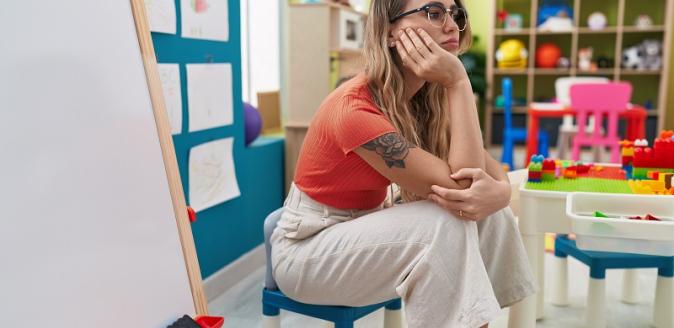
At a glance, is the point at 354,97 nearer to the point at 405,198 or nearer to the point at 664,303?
the point at 405,198

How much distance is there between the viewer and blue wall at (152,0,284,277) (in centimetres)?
212

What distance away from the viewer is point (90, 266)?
1.02 m

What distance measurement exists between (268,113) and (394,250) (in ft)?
8.56

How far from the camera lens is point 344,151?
1318mm

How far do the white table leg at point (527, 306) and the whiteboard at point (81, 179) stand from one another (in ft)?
2.67

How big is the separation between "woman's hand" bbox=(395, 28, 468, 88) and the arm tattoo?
0.17 meters

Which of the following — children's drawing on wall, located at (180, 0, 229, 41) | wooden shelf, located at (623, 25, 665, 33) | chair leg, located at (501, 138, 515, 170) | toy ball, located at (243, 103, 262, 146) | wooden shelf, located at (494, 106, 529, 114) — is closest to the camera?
children's drawing on wall, located at (180, 0, 229, 41)

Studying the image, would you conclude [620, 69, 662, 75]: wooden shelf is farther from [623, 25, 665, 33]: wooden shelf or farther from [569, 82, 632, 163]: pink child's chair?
[569, 82, 632, 163]: pink child's chair

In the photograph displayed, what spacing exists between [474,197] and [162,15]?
1.19 meters

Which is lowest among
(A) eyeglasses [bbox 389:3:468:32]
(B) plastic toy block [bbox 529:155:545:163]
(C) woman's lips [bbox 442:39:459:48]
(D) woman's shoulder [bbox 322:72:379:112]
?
(B) plastic toy block [bbox 529:155:545:163]

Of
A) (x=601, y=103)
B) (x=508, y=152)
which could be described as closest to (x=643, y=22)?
(x=508, y=152)

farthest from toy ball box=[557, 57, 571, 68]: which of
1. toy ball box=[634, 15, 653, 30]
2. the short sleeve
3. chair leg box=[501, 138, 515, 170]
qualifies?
the short sleeve

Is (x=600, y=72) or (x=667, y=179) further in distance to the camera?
(x=600, y=72)

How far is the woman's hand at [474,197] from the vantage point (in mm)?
1261
